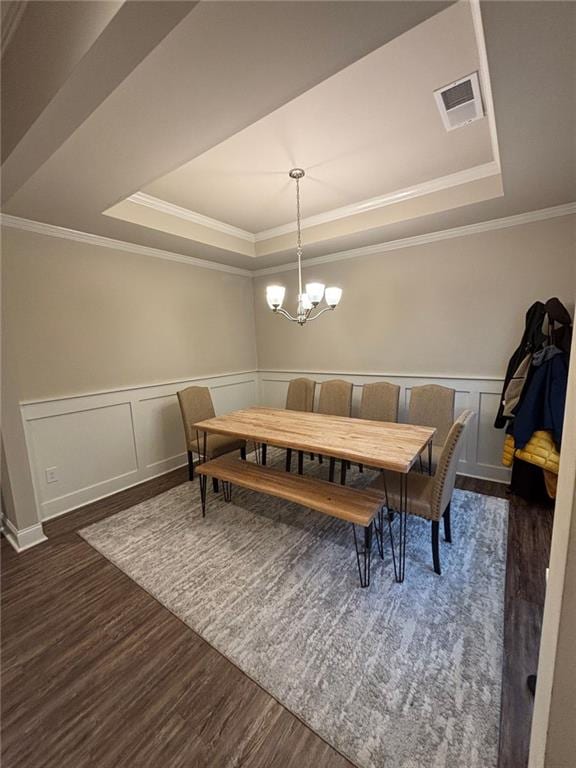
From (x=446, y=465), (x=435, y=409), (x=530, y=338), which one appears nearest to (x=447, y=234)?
(x=530, y=338)

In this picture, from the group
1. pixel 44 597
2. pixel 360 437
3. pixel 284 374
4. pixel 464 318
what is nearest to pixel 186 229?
pixel 284 374

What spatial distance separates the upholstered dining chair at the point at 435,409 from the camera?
2.88m

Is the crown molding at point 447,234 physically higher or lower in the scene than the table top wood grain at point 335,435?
higher

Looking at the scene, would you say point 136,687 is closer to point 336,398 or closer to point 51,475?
point 51,475

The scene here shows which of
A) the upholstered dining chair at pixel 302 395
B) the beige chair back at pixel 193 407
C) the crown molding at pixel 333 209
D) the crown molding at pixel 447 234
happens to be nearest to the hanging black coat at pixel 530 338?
the crown molding at pixel 447 234

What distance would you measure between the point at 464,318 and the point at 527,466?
1.42 metres

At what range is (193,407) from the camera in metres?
3.38

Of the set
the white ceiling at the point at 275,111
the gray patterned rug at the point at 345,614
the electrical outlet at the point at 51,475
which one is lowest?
the gray patterned rug at the point at 345,614

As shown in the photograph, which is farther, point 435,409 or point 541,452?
point 435,409

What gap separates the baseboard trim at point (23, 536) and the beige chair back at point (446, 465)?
2.78m

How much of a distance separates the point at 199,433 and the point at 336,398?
59.5 inches

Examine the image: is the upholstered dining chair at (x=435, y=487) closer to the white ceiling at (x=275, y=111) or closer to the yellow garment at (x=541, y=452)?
the yellow garment at (x=541, y=452)

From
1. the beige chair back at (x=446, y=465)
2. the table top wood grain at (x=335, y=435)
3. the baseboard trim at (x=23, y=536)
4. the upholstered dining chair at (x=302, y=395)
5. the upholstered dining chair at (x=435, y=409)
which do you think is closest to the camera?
the beige chair back at (x=446, y=465)

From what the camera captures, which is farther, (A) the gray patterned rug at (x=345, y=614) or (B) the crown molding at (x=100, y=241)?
(B) the crown molding at (x=100, y=241)
